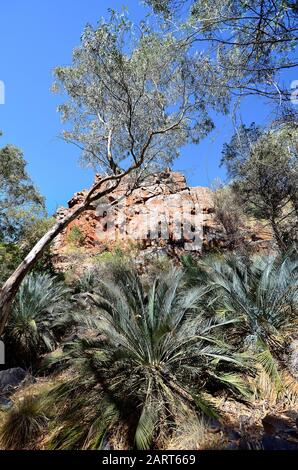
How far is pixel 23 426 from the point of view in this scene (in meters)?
3.52

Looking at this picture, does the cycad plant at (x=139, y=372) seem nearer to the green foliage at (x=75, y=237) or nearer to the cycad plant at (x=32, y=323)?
the cycad plant at (x=32, y=323)

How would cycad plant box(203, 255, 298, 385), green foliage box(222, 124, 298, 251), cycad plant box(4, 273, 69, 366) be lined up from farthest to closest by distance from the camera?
green foliage box(222, 124, 298, 251)
cycad plant box(4, 273, 69, 366)
cycad plant box(203, 255, 298, 385)

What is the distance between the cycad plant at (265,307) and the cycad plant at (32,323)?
376cm

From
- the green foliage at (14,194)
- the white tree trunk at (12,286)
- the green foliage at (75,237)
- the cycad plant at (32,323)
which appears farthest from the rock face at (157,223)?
the white tree trunk at (12,286)

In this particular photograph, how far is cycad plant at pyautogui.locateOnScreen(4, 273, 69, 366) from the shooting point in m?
6.46

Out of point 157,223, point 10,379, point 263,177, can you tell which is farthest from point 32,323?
point 157,223

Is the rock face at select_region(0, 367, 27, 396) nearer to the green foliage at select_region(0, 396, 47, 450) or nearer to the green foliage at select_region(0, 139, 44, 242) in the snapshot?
the green foliage at select_region(0, 396, 47, 450)

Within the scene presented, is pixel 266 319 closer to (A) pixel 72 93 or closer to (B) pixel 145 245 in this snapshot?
(A) pixel 72 93

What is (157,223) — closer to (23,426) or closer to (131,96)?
(131,96)

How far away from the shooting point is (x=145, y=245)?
15.2m

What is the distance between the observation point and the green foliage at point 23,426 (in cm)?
340

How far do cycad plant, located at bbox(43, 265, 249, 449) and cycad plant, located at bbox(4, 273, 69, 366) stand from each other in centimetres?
224

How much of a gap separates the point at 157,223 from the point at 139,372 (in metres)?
12.0

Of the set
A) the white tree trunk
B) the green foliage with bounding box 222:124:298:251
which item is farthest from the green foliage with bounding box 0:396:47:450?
the green foliage with bounding box 222:124:298:251
